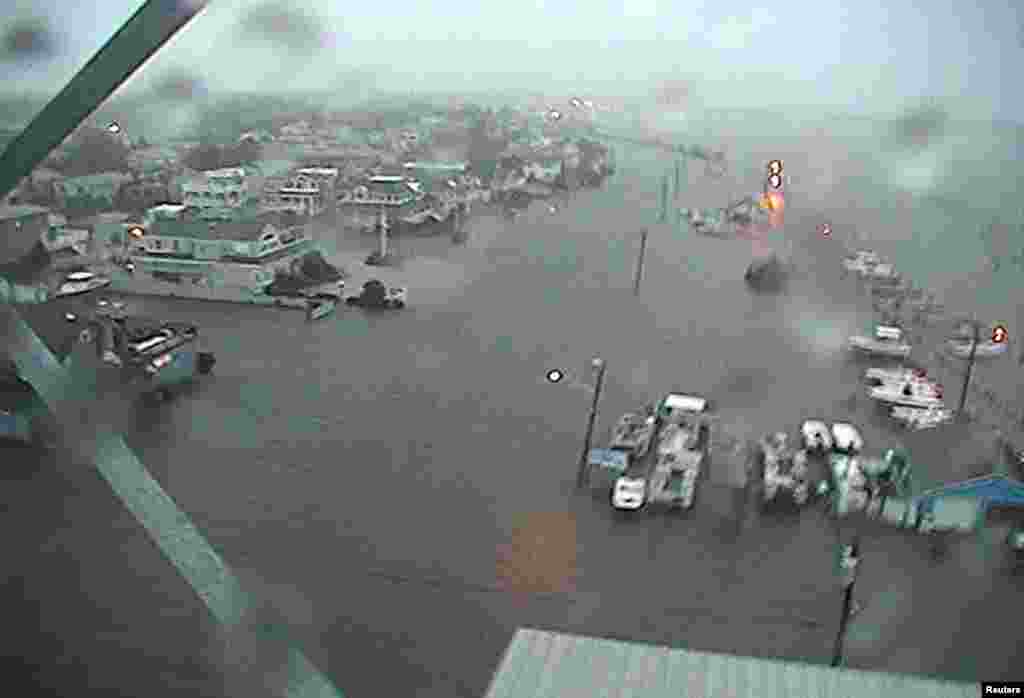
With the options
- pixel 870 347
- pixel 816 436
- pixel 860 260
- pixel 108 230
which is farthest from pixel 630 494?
pixel 108 230

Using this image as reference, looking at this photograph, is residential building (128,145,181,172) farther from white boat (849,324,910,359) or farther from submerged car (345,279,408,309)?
white boat (849,324,910,359)

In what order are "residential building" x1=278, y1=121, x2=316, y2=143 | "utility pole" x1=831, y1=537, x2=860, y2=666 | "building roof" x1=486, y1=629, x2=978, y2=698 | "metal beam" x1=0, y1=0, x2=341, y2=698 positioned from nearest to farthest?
"building roof" x1=486, y1=629, x2=978, y2=698
"metal beam" x1=0, y1=0, x2=341, y2=698
"utility pole" x1=831, y1=537, x2=860, y2=666
"residential building" x1=278, y1=121, x2=316, y2=143

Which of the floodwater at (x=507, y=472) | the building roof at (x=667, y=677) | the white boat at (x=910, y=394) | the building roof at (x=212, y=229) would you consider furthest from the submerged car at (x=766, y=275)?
the building roof at (x=212, y=229)

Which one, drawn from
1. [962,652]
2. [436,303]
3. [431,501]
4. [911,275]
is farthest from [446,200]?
[962,652]

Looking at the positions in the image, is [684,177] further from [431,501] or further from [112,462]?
[112,462]

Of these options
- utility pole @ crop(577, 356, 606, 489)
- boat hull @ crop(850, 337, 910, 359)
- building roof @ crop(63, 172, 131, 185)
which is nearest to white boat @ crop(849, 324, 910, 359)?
boat hull @ crop(850, 337, 910, 359)

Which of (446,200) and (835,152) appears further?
(446,200)
